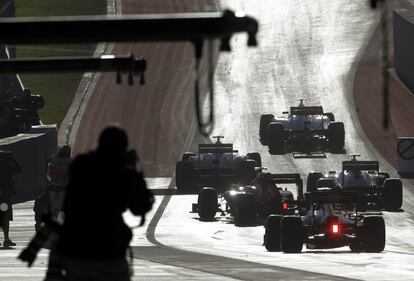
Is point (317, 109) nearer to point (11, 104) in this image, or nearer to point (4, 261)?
point (11, 104)

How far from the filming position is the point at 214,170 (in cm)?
4869

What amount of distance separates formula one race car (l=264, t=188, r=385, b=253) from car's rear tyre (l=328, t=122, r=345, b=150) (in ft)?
71.4

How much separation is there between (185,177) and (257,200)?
8009mm

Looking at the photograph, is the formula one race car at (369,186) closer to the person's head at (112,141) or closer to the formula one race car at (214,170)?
the formula one race car at (214,170)

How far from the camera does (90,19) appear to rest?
1118cm

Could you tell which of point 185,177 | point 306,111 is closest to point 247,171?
point 185,177

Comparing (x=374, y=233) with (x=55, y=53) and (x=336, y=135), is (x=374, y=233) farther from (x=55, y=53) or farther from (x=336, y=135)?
(x=55, y=53)

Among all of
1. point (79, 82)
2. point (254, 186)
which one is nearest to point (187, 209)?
point (254, 186)

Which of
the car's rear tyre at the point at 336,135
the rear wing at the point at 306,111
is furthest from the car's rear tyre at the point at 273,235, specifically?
the car's rear tyre at the point at 336,135

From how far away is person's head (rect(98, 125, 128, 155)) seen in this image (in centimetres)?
1140

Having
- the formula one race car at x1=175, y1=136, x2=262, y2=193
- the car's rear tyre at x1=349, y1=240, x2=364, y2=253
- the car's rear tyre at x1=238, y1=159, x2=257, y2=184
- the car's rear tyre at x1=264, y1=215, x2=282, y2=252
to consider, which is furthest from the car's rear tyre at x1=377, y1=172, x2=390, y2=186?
the car's rear tyre at x1=264, y1=215, x2=282, y2=252

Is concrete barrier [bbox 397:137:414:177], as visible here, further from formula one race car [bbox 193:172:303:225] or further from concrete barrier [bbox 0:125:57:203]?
concrete barrier [bbox 0:125:57:203]

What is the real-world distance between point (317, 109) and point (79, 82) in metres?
21.1

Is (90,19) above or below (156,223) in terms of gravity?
above
